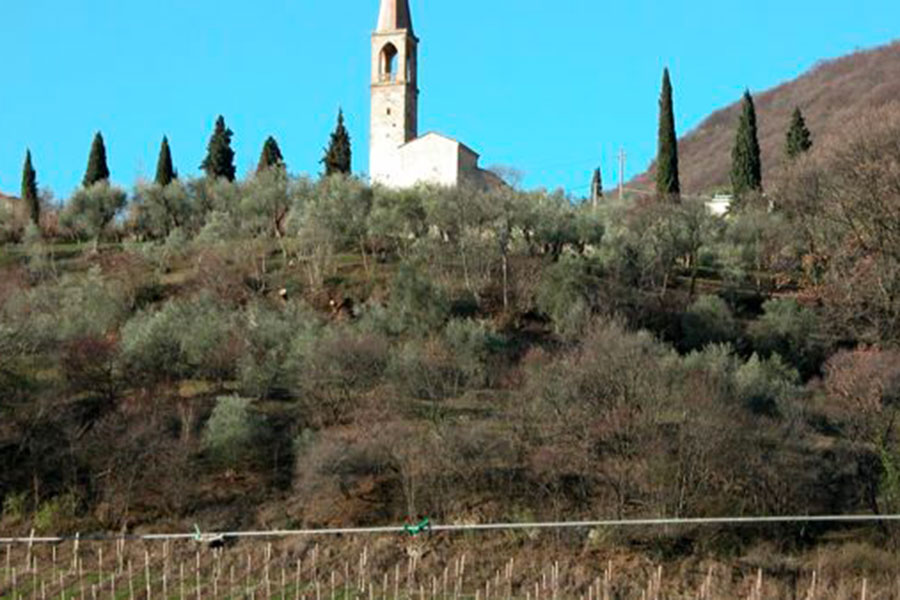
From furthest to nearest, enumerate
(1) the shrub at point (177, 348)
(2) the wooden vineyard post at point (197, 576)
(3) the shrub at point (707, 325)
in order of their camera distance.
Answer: (3) the shrub at point (707, 325) → (1) the shrub at point (177, 348) → (2) the wooden vineyard post at point (197, 576)

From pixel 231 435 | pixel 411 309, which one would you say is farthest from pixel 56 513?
pixel 411 309

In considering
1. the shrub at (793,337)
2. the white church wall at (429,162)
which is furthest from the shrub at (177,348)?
the white church wall at (429,162)

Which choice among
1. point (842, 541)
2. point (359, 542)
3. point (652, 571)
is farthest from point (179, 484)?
point (842, 541)

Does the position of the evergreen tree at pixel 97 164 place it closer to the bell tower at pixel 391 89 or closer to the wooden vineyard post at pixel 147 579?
the bell tower at pixel 391 89

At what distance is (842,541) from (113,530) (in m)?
15.7

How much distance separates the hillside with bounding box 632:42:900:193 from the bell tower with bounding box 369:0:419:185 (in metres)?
32.4

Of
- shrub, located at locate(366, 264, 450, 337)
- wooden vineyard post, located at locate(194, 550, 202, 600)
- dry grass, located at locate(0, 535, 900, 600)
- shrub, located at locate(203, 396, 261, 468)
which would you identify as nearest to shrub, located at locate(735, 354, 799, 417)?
dry grass, located at locate(0, 535, 900, 600)

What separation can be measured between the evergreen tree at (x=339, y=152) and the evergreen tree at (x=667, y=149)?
15.5 m

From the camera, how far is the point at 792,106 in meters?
101

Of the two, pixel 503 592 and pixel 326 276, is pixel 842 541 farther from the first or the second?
pixel 326 276

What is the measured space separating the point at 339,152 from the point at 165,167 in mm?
8410

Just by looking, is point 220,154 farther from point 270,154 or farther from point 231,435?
point 231,435

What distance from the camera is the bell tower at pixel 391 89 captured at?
5606 cm

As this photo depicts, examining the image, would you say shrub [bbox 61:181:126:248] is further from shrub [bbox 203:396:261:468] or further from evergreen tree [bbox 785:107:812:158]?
evergreen tree [bbox 785:107:812:158]
